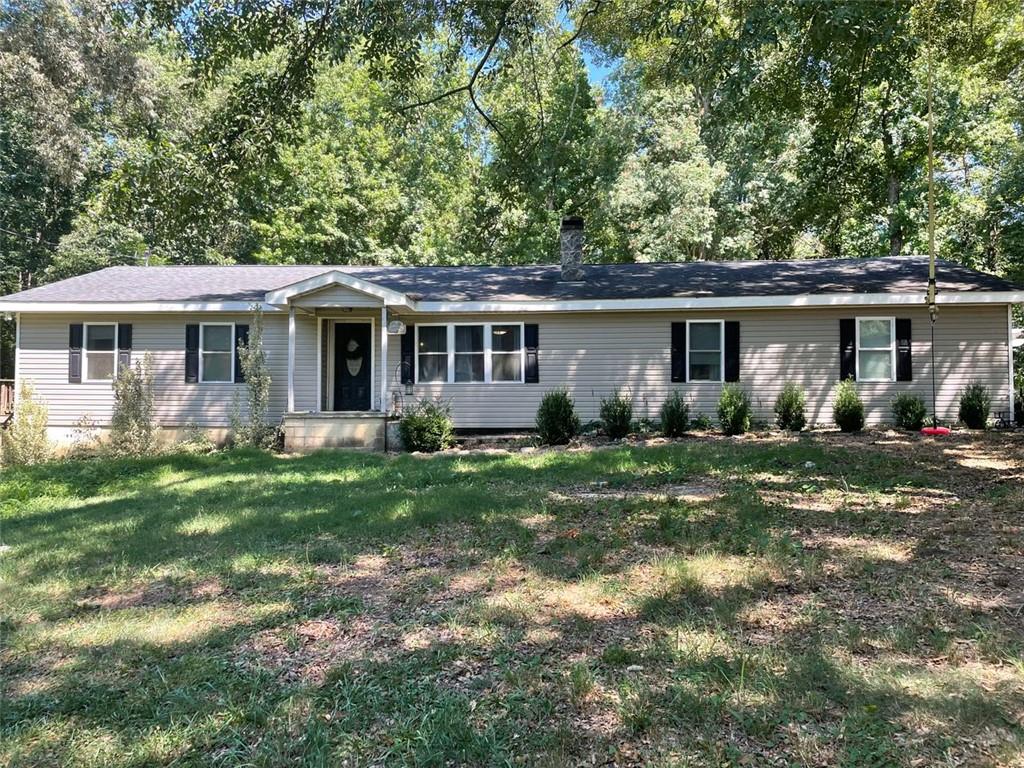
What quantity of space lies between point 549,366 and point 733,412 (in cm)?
346

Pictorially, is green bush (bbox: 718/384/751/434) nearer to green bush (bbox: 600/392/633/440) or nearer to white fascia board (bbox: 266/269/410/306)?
green bush (bbox: 600/392/633/440)

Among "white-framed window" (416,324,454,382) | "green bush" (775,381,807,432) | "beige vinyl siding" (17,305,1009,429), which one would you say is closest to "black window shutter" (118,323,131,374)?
"beige vinyl siding" (17,305,1009,429)

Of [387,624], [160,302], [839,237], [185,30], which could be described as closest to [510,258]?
[839,237]

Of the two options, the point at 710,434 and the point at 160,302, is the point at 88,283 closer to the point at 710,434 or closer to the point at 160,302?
the point at 160,302

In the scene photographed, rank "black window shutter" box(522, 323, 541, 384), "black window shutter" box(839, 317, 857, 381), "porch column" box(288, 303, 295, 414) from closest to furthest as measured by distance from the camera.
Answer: "porch column" box(288, 303, 295, 414)
"black window shutter" box(839, 317, 857, 381)
"black window shutter" box(522, 323, 541, 384)

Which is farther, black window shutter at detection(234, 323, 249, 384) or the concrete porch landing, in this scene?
black window shutter at detection(234, 323, 249, 384)

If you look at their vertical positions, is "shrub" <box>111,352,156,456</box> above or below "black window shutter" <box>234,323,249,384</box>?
below

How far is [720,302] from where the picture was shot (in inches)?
462

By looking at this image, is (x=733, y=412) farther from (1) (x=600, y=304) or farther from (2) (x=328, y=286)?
(2) (x=328, y=286)

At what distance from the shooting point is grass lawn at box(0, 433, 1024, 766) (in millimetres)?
2297

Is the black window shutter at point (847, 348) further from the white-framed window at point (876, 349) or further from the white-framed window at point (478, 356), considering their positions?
the white-framed window at point (478, 356)

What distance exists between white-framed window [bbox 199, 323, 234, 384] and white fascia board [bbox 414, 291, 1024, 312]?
3911 mm

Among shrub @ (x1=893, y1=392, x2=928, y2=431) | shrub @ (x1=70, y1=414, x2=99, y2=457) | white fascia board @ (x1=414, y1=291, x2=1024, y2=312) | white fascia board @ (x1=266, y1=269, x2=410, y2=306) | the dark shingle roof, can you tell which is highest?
the dark shingle roof

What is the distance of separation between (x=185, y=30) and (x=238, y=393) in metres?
7.07
